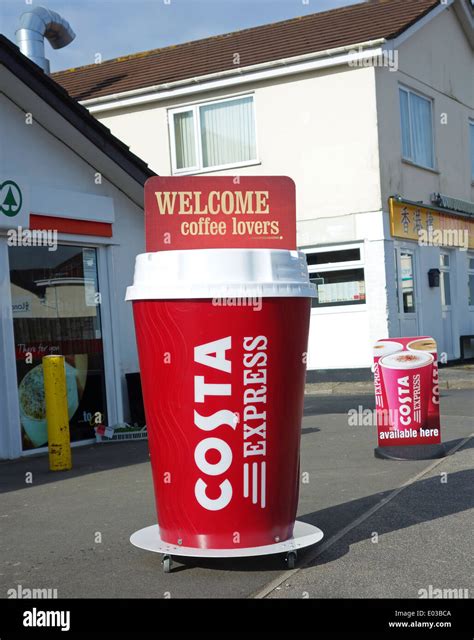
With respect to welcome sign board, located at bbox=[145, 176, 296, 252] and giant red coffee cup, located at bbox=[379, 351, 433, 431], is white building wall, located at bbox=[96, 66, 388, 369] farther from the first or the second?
welcome sign board, located at bbox=[145, 176, 296, 252]

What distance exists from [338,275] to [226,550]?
14.4 meters

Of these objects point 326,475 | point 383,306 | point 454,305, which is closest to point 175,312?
point 326,475

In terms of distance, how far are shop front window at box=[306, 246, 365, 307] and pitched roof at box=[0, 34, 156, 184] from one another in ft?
26.0

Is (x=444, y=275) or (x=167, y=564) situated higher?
(x=444, y=275)

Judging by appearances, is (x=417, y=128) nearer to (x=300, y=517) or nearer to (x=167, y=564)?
(x=300, y=517)

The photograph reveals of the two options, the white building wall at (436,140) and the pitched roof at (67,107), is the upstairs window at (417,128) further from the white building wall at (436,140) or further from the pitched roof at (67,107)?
the pitched roof at (67,107)

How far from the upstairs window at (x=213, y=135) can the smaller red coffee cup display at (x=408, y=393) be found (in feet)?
38.9

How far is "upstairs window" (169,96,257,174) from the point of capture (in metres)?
19.7

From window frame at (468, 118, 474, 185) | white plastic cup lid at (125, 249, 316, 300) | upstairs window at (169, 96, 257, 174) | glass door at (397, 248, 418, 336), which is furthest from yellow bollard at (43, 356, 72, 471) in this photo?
window frame at (468, 118, 474, 185)

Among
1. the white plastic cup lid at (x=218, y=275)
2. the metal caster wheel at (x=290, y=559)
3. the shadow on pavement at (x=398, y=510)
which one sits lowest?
the shadow on pavement at (x=398, y=510)

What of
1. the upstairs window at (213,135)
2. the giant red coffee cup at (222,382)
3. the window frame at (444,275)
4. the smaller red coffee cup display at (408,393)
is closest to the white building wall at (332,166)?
the upstairs window at (213,135)

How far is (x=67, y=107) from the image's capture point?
10.3 meters

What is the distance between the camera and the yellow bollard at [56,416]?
8.60 meters

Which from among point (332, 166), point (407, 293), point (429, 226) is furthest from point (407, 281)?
point (332, 166)
